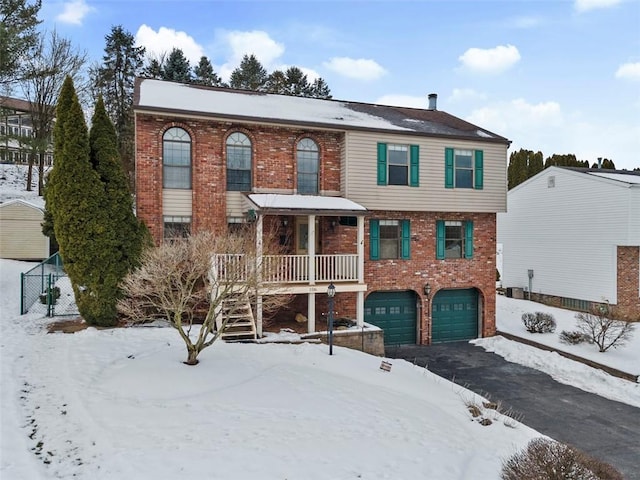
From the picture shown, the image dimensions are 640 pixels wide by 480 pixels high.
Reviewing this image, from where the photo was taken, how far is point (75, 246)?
11219mm

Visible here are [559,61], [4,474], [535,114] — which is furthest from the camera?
[535,114]

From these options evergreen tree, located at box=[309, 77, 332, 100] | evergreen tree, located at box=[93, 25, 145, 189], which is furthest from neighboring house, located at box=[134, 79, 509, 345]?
evergreen tree, located at box=[309, 77, 332, 100]

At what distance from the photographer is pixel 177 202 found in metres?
13.6

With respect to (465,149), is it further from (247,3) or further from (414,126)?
(247,3)

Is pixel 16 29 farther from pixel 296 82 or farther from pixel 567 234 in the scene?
pixel 567 234

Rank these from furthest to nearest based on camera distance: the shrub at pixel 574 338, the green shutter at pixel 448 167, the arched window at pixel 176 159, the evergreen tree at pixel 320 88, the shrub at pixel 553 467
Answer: the evergreen tree at pixel 320 88 → the green shutter at pixel 448 167 → the shrub at pixel 574 338 → the arched window at pixel 176 159 → the shrub at pixel 553 467

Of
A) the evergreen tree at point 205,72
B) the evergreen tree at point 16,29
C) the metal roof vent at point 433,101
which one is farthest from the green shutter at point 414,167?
the evergreen tree at point 205,72

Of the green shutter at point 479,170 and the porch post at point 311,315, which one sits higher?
the green shutter at point 479,170

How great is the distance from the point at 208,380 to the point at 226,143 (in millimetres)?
8289

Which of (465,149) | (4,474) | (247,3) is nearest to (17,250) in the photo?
(247,3)

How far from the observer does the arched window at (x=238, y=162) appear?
14.0m

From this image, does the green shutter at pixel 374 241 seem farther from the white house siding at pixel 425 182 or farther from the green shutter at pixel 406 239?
the green shutter at pixel 406 239

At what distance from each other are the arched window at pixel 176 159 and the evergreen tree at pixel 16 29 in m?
→ 14.2

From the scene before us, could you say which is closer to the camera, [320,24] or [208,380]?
[208,380]
